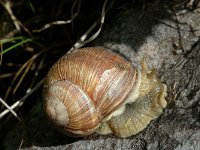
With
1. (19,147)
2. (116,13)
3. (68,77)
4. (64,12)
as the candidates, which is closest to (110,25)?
(116,13)

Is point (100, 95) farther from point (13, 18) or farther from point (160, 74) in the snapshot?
point (13, 18)

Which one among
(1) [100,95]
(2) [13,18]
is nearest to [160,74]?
(1) [100,95]

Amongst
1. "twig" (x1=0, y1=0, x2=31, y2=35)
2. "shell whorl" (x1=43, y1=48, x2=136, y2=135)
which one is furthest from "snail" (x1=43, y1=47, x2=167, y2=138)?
"twig" (x1=0, y1=0, x2=31, y2=35)

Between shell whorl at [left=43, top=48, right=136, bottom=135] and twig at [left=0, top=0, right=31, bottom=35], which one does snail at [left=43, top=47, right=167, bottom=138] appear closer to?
shell whorl at [left=43, top=48, right=136, bottom=135]

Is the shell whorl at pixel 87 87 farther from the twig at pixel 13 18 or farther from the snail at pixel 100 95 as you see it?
the twig at pixel 13 18

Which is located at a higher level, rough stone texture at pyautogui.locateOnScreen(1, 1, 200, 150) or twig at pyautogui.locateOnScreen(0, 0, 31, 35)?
twig at pyautogui.locateOnScreen(0, 0, 31, 35)

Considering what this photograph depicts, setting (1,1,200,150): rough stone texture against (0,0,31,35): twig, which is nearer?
(1,1,200,150): rough stone texture
